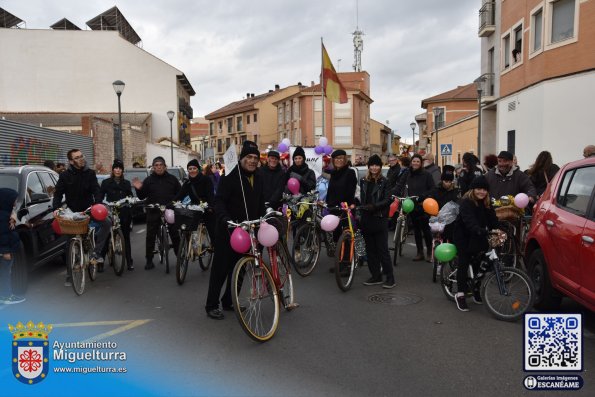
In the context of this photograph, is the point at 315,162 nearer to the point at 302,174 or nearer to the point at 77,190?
the point at 302,174

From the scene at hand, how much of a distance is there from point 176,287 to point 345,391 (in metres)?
4.12

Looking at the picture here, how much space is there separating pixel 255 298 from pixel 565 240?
3169 millimetres

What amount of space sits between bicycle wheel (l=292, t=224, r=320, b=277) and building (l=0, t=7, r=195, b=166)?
3960 cm

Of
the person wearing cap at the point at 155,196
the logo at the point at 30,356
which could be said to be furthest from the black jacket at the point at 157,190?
the logo at the point at 30,356

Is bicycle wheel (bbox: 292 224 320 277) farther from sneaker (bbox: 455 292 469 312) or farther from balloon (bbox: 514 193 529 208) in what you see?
balloon (bbox: 514 193 529 208)

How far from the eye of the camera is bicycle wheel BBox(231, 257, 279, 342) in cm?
492

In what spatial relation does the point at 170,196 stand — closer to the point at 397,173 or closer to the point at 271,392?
the point at 397,173

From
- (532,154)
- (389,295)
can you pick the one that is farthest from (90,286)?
(532,154)

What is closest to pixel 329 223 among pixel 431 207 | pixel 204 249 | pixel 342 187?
pixel 342 187

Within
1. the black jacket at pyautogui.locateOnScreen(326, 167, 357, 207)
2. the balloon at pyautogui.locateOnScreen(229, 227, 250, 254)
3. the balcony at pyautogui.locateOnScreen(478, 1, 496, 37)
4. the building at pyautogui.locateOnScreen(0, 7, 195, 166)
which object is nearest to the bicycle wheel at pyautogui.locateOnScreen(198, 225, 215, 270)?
the black jacket at pyautogui.locateOnScreen(326, 167, 357, 207)

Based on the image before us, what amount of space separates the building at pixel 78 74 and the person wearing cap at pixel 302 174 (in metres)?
38.0

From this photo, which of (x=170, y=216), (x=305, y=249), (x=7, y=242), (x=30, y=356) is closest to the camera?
(x=30, y=356)

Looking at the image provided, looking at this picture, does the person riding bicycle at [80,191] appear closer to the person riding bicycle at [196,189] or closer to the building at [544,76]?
the person riding bicycle at [196,189]

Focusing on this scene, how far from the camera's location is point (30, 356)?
4.13 m
